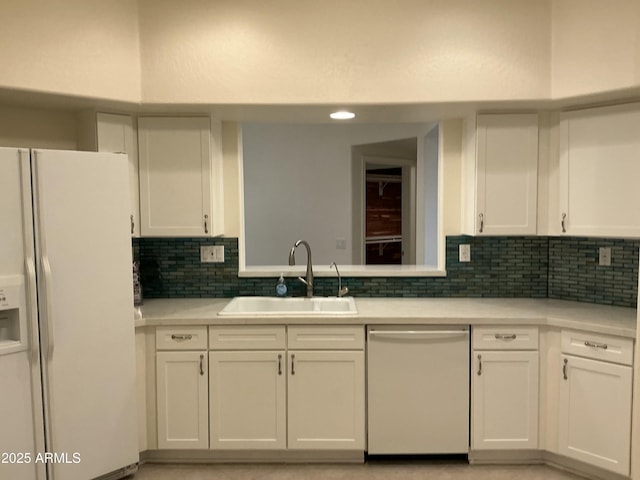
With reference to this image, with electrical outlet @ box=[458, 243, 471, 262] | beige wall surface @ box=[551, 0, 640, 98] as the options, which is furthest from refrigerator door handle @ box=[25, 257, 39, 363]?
beige wall surface @ box=[551, 0, 640, 98]

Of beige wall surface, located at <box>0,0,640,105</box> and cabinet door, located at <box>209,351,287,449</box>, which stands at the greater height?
beige wall surface, located at <box>0,0,640,105</box>

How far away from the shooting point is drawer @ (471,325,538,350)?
2.62m

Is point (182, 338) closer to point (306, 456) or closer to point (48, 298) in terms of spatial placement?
point (48, 298)

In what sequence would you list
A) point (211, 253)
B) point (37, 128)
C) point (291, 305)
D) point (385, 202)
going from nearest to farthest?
point (37, 128), point (291, 305), point (211, 253), point (385, 202)

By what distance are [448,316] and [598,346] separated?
2.47 feet

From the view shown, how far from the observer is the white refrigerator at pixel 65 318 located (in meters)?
2.12

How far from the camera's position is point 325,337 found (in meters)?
2.64

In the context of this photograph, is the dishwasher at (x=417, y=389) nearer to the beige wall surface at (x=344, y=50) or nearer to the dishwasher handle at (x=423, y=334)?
the dishwasher handle at (x=423, y=334)

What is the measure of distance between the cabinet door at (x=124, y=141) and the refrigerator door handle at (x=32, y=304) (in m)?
0.69

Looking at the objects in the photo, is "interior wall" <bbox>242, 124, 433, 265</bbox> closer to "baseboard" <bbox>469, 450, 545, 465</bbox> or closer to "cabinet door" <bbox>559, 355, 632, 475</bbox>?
"baseboard" <bbox>469, 450, 545, 465</bbox>

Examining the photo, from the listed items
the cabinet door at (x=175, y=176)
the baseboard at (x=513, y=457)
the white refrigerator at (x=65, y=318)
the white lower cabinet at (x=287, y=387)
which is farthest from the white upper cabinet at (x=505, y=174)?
the white refrigerator at (x=65, y=318)

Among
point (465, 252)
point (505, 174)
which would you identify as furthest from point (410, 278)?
point (505, 174)

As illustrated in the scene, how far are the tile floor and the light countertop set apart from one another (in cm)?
Answer: 82

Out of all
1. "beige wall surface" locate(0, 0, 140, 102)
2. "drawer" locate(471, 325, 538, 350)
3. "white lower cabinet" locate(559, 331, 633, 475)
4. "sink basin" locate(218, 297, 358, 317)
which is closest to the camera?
"beige wall surface" locate(0, 0, 140, 102)
